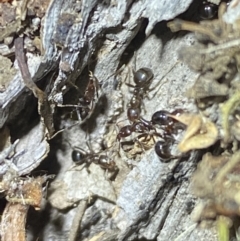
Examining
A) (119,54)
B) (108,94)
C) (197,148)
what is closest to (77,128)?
(108,94)

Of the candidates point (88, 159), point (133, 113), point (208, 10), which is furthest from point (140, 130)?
point (208, 10)

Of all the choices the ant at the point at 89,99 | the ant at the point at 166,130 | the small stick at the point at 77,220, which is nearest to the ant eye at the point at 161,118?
the ant at the point at 166,130

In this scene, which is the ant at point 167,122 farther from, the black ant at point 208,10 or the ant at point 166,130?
the black ant at point 208,10

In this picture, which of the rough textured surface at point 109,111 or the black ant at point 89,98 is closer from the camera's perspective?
the rough textured surface at point 109,111

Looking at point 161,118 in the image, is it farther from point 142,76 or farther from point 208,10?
point 208,10

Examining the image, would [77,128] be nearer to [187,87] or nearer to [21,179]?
[21,179]

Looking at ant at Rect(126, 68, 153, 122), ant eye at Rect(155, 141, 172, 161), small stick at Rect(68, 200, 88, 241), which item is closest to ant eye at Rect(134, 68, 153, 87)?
A: ant at Rect(126, 68, 153, 122)
